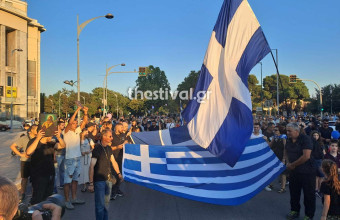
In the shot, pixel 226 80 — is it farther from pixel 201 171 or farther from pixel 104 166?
pixel 104 166

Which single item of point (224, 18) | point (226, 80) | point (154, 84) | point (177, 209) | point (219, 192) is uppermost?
point (154, 84)

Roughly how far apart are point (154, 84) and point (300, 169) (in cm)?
7111

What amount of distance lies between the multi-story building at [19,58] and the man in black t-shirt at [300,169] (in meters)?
51.3

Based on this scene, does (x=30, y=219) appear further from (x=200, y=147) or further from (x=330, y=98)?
(x=330, y=98)

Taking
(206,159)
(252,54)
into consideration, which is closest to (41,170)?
(206,159)

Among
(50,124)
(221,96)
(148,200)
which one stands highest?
(221,96)

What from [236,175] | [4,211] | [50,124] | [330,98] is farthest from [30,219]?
[330,98]

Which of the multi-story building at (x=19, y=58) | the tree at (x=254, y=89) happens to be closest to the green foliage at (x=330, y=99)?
the tree at (x=254, y=89)

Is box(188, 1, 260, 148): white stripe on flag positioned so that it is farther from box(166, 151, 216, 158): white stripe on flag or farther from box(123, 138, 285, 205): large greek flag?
box(123, 138, 285, 205): large greek flag

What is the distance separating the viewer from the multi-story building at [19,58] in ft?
174

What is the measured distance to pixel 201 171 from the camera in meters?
5.67

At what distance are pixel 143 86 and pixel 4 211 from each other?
70.5 metres

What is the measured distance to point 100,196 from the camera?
172 inches

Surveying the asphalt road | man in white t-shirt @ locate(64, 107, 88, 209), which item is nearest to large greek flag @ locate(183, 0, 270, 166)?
the asphalt road
